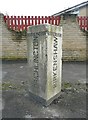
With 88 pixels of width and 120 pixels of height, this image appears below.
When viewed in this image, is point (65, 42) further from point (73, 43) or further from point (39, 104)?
point (39, 104)

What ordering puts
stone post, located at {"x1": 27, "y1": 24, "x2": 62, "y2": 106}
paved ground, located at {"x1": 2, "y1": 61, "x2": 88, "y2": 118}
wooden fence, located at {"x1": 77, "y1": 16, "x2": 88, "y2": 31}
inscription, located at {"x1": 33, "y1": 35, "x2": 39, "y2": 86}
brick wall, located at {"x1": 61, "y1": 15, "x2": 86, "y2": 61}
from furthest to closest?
1. wooden fence, located at {"x1": 77, "y1": 16, "x2": 88, "y2": 31}
2. brick wall, located at {"x1": 61, "y1": 15, "x2": 86, "y2": 61}
3. inscription, located at {"x1": 33, "y1": 35, "x2": 39, "y2": 86}
4. stone post, located at {"x1": 27, "y1": 24, "x2": 62, "y2": 106}
5. paved ground, located at {"x1": 2, "y1": 61, "x2": 88, "y2": 118}

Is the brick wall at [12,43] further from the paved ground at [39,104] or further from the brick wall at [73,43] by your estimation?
the paved ground at [39,104]

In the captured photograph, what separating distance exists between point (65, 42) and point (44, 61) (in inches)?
222

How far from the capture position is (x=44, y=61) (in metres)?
3.41

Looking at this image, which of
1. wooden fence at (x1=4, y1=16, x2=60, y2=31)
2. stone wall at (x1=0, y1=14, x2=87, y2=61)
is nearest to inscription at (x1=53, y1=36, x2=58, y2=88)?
stone wall at (x1=0, y1=14, x2=87, y2=61)

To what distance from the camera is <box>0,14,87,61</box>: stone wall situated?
862 centimetres

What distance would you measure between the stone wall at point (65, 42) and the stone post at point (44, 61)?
16.4 feet

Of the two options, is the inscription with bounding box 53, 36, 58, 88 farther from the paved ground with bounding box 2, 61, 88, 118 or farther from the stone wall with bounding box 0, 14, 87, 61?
the stone wall with bounding box 0, 14, 87, 61

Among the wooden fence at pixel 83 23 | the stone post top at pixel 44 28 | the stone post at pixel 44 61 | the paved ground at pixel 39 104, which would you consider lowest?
the paved ground at pixel 39 104

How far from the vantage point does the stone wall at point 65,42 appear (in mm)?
8617

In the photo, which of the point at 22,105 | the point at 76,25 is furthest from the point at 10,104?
the point at 76,25

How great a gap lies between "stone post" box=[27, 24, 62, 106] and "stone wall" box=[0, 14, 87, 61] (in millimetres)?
5005

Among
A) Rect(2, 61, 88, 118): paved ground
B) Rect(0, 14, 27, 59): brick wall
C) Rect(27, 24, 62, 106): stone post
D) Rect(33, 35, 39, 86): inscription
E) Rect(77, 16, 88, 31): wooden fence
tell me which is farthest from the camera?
Rect(77, 16, 88, 31): wooden fence

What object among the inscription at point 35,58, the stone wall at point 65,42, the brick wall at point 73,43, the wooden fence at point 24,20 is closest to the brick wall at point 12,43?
the stone wall at point 65,42
